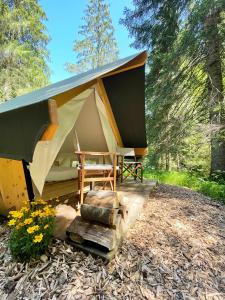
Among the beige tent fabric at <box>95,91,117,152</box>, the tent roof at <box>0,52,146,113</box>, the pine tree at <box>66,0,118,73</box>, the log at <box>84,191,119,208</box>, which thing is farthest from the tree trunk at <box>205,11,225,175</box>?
the pine tree at <box>66,0,118,73</box>

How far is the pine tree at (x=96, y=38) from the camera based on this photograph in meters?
13.3

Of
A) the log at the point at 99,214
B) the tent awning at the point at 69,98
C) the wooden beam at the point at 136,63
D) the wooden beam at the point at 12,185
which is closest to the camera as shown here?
the tent awning at the point at 69,98

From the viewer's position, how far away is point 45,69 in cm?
1157

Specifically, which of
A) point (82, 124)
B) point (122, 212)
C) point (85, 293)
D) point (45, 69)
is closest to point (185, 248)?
point (122, 212)

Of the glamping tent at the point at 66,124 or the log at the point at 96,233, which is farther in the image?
the log at the point at 96,233

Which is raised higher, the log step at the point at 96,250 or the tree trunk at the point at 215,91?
the tree trunk at the point at 215,91

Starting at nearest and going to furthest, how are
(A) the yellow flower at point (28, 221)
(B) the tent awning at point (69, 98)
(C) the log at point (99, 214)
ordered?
1. (B) the tent awning at point (69, 98)
2. (A) the yellow flower at point (28, 221)
3. (C) the log at point (99, 214)

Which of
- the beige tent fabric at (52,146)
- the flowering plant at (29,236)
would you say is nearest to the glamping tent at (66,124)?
the beige tent fabric at (52,146)

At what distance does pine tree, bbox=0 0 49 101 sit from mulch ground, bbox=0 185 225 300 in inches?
374

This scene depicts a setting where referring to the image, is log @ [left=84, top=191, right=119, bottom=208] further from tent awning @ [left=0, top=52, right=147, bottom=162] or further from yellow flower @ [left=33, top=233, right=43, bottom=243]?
tent awning @ [left=0, top=52, right=147, bottom=162]

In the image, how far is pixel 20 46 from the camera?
10.1 m

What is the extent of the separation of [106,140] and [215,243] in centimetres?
269

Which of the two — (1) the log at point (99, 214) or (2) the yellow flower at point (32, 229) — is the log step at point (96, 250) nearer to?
(1) the log at point (99, 214)

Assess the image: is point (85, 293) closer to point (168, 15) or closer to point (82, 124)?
point (82, 124)
